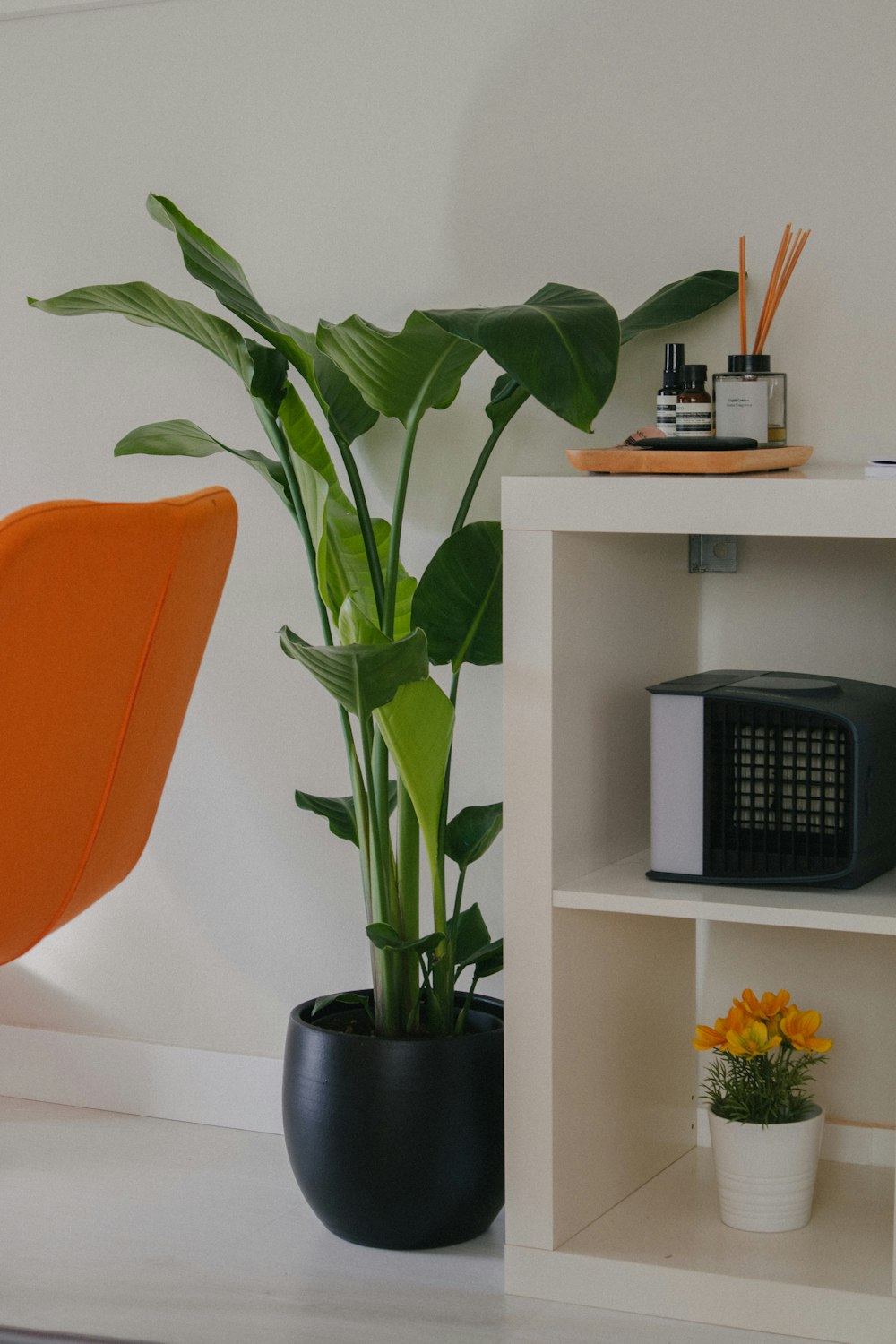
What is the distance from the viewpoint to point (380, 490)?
2.46 m

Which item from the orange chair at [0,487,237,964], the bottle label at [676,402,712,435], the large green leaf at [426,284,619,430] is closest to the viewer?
the orange chair at [0,487,237,964]

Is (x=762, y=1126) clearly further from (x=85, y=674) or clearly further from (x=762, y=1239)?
(x=85, y=674)

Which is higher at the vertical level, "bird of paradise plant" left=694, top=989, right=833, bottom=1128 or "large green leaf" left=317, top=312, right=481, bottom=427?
"large green leaf" left=317, top=312, right=481, bottom=427

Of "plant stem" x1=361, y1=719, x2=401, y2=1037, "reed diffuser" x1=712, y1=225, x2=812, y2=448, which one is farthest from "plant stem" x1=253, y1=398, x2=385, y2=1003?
"reed diffuser" x1=712, y1=225, x2=812, y2=448

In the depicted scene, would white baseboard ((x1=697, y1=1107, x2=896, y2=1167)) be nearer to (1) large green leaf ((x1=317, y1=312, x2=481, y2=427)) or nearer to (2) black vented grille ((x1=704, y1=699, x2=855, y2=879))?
(2) black vented grille ((x1=704, y1=699, x2=855, y2=879))

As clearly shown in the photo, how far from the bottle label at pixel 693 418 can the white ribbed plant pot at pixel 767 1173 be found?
86cm

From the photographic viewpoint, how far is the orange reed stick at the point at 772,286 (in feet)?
6.95

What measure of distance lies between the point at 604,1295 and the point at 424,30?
5.73ft

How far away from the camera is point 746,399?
211 centimetres

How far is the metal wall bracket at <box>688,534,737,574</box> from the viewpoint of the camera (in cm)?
225

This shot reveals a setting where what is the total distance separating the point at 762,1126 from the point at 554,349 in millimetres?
955

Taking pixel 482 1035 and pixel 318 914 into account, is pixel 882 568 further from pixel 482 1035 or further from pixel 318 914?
pixel 318 914

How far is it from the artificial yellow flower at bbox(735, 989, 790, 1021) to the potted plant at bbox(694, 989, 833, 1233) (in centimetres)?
1

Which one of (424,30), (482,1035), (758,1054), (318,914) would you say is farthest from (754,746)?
(424,30)
